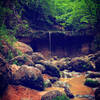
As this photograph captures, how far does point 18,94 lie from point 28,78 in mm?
986

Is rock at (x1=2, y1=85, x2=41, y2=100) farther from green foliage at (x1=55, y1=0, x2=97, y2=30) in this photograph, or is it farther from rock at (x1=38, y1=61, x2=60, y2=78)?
green foliage at (x1=55, y1=0, x2=97, y2=30)

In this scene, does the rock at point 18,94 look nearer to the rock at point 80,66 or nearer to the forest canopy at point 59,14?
the rock at point 80,66

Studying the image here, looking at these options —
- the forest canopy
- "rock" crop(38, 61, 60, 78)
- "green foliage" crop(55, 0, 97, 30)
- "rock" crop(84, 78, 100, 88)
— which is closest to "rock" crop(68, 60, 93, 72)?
"rock" crop(38, 61, 60, 78)

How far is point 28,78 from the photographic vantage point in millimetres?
5352

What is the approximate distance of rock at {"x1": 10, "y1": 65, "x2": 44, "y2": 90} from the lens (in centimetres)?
520

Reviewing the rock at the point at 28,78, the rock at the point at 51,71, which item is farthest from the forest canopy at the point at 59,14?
the rock at the point at 28,78

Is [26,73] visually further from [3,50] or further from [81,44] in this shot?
[81,44]

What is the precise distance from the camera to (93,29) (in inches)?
591

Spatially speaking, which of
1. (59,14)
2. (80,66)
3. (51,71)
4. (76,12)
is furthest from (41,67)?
→ (59,14)

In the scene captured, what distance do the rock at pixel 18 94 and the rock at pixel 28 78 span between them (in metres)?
0.26

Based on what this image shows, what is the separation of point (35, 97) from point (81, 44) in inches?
511

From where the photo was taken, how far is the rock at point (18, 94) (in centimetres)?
423

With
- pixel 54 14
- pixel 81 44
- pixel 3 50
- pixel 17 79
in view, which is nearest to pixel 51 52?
pixel 81 44

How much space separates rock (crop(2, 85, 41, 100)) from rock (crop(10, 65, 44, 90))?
10.1 inches
